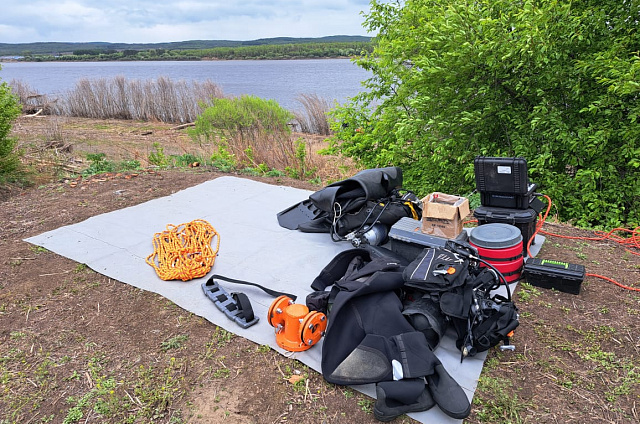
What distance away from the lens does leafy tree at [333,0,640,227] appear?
4402 mm

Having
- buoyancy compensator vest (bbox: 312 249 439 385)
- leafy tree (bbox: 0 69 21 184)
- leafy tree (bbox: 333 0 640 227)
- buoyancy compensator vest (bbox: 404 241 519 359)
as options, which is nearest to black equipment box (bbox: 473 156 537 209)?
buoyancy compensator vest (bbox: 404 241 519 359)

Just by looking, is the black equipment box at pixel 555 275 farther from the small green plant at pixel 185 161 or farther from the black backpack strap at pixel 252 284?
the small green plant at pixel 185 161

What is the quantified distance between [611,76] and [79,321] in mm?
5072

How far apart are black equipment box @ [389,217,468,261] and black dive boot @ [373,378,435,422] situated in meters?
1.23

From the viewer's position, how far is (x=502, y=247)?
2.85 metres

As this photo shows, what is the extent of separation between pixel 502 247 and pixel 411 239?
0.61 meters

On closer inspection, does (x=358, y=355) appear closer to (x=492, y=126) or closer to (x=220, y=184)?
(x=220, y=184)

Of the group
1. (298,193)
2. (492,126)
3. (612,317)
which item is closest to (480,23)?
(492,126)

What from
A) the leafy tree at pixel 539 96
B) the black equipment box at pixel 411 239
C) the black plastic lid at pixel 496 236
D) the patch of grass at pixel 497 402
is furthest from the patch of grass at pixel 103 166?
the patch of grass at pixel 497 402

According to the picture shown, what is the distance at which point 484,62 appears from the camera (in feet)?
16.3

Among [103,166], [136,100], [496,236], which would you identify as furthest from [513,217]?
[136,100]

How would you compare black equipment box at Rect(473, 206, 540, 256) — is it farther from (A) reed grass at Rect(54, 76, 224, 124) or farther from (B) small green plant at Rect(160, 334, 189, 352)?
(A) reed grass at Rect(54, 76, 224, 124)

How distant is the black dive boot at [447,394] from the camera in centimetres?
188

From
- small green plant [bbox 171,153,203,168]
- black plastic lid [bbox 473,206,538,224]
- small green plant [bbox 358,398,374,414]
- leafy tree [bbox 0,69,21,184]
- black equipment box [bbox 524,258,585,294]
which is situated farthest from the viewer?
small green plant [bbox 171,153,203,168]
